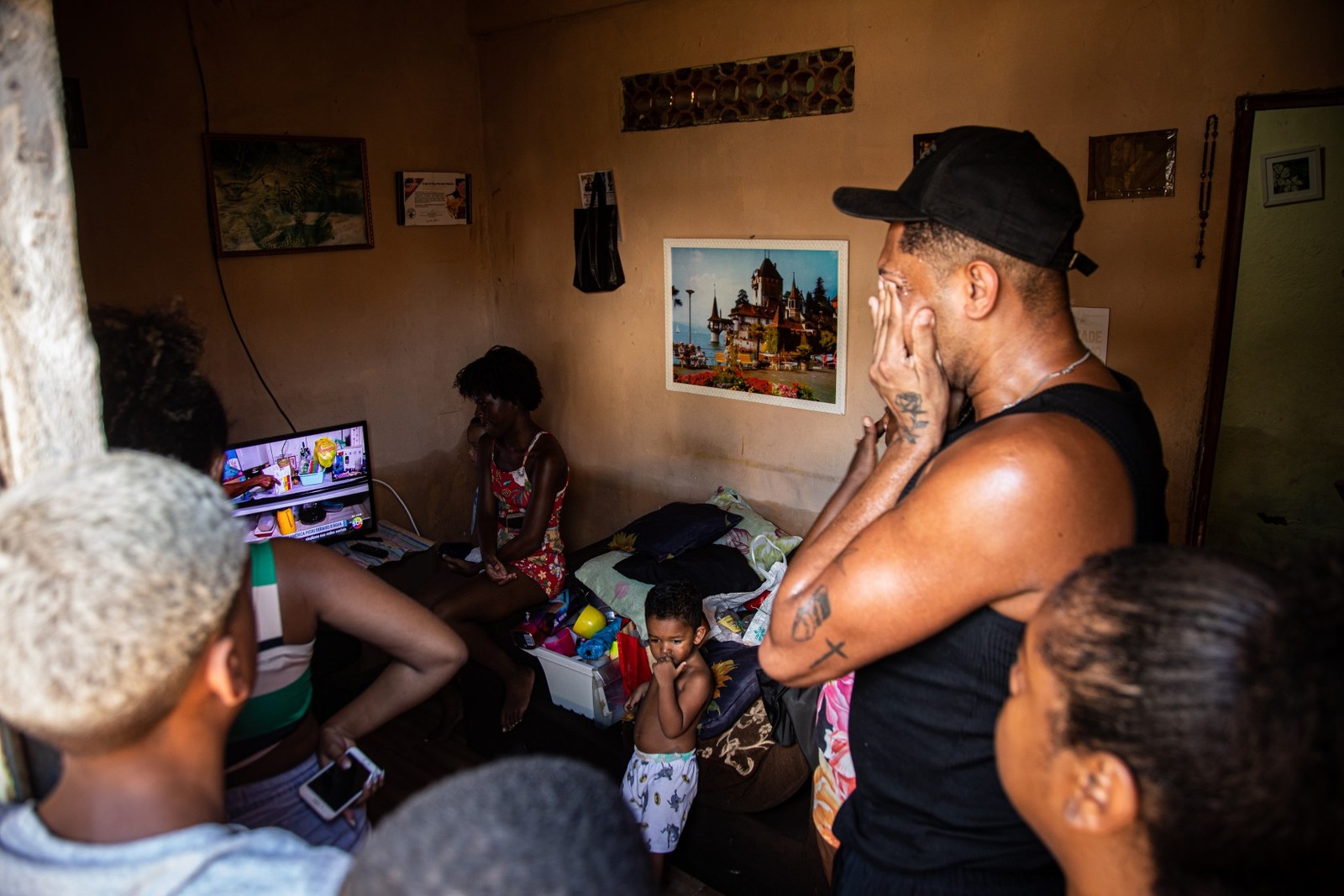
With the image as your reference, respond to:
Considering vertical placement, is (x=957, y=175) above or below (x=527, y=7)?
below

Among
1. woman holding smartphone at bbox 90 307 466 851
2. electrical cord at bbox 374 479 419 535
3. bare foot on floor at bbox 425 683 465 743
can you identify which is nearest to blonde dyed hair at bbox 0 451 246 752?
woman holding smartphone at bbox 90 307 466 851

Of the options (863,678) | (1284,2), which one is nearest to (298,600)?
(863,678)

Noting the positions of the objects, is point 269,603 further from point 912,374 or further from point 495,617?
A: point 495,617

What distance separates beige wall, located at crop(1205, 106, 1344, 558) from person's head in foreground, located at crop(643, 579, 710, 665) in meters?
1.91

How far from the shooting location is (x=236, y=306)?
4.32 meters

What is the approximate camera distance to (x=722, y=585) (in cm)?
376

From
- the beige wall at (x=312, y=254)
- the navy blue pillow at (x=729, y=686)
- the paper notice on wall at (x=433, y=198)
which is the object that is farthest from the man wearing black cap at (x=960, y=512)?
the paper notice on wall at (x=433, y=198)

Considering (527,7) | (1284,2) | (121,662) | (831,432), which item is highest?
(527,7)

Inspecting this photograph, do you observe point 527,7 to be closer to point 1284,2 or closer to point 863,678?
point 1284,2

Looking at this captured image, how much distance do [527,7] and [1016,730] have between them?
4.70 metres

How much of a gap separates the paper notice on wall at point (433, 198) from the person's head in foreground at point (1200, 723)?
15.1ft

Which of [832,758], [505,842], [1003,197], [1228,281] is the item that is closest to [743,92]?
[1228,281]

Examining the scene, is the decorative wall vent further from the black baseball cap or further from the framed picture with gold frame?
the black baseball cap

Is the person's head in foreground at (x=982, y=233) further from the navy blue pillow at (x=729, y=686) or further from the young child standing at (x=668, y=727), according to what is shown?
the navy blue pillow at (x=729, y=686)
